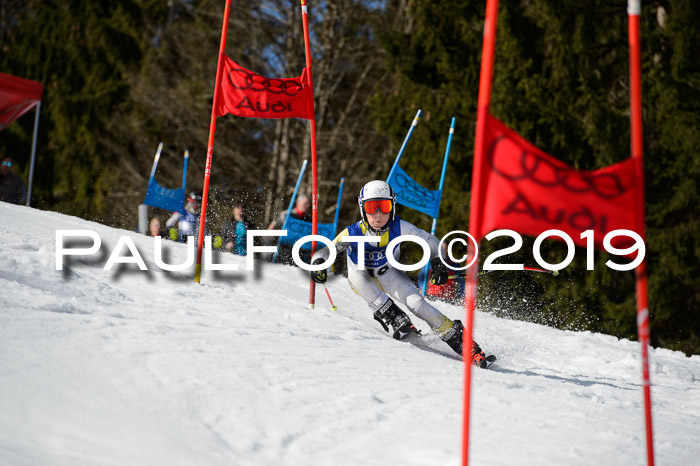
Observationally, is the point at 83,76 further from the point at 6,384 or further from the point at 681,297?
the point at 6,384

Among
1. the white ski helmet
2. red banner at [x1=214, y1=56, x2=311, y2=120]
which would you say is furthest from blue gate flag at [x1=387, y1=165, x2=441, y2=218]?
the white ski helmet

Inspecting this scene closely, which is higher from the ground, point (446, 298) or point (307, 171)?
point (307, 171)

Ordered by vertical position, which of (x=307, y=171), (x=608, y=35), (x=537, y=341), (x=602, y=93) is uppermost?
(x=608, y=35)

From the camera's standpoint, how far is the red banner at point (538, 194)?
3.30 metres

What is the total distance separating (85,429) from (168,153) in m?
18.6

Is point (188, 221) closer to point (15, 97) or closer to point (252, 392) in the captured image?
point (15, 97)

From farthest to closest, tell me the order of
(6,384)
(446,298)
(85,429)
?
(446,298) → (6,384) → (85,429)

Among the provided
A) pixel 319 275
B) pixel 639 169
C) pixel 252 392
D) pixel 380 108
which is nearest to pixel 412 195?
pixel 319 275

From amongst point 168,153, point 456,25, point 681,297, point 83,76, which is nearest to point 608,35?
point 456,25

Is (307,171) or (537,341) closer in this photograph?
A: (537,341)

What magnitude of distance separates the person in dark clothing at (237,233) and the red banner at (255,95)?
4159 millimetres

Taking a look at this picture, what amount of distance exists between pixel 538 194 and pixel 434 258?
2.96 metres

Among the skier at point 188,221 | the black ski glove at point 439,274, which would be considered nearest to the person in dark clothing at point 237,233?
the skier at point 188,221

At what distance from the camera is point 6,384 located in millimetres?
3771
